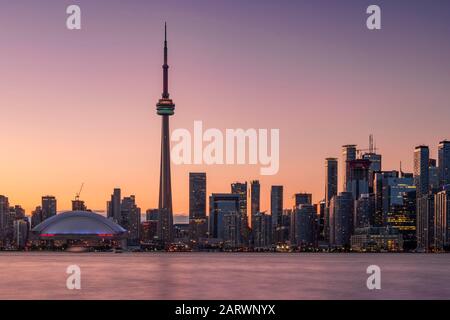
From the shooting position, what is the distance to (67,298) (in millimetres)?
74125

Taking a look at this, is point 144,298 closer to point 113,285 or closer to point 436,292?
point 113,285

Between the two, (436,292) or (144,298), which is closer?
(144,298)

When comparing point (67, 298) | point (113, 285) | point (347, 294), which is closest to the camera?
point (67, 298)

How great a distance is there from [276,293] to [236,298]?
914cm

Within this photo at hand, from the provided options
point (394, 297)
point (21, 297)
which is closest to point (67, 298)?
point (21, 297)
